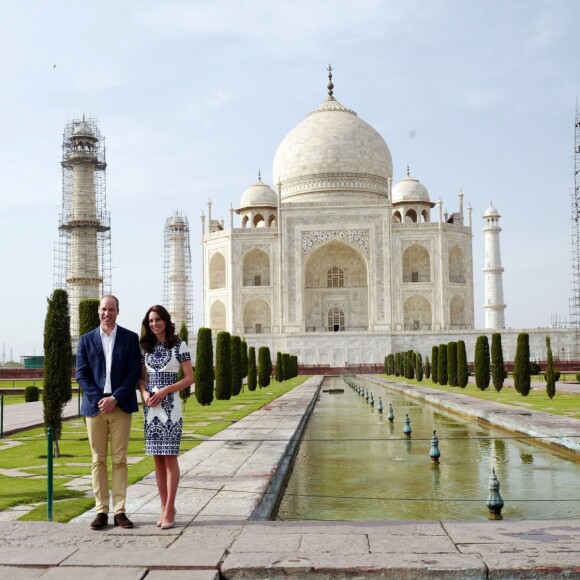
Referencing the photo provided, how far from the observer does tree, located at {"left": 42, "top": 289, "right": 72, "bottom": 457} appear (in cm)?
657

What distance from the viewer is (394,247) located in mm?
32969

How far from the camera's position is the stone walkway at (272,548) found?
2.74m

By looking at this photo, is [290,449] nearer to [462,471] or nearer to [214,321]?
[462,471]

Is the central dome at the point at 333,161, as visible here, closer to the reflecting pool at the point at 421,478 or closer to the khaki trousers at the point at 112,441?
the reflecting pool at the point at 421,478

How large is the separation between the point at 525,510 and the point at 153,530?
223 centimetres

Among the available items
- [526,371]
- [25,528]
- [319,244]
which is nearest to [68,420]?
[25,528]

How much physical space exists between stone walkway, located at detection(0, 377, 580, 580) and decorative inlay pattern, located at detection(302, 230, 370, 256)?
29.1m


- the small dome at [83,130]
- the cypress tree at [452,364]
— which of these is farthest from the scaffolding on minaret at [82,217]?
the cypress tree at [452,364]

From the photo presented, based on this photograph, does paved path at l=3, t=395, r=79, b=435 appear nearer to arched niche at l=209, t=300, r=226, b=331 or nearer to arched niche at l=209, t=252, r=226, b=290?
arched niche at l=209, t=300, r=226, b=331

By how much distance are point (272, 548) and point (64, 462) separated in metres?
3.34

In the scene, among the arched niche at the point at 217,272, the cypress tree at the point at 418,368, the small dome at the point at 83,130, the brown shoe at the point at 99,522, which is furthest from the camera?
the arched niche at the point at 217,272

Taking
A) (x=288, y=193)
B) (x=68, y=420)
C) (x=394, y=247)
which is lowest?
(x=68, y=420)

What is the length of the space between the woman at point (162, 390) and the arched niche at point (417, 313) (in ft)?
97.9

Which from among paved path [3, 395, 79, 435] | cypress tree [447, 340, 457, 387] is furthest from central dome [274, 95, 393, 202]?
paved path [3, 395, 79, 435]
